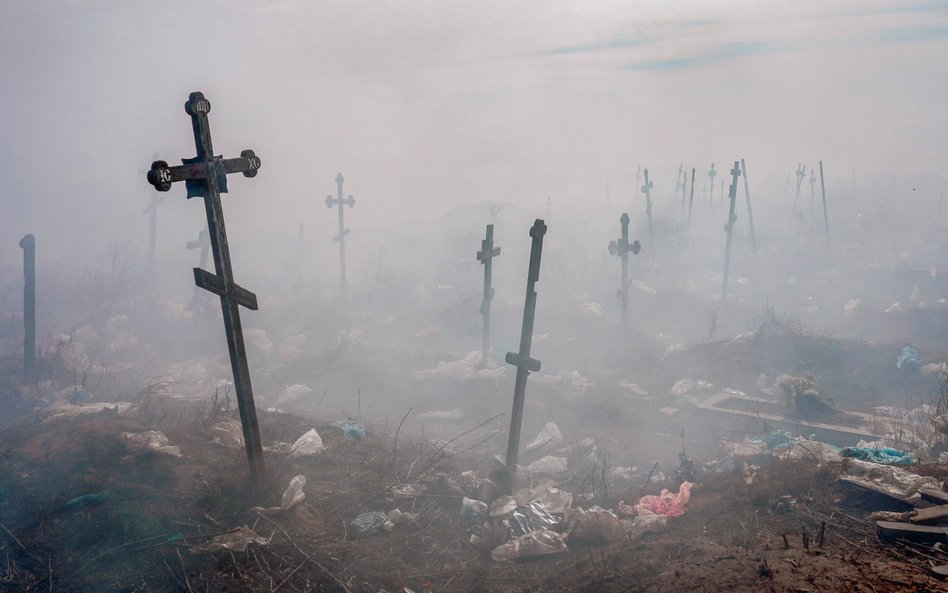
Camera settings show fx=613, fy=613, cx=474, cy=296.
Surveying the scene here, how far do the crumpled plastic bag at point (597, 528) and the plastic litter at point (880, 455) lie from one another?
3.38m

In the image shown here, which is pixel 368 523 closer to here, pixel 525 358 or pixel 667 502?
pixel 525 358

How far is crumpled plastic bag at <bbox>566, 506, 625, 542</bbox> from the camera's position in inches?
261

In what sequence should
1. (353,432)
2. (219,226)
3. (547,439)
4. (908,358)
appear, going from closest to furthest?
(219,226) → (353,432) → (547,439) → (908,358)

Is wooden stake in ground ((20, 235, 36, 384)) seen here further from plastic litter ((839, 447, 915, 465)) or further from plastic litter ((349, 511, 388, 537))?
plastic litter ((839, 447, 915, 465))

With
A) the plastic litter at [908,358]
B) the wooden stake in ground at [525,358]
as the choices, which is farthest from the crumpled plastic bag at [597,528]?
the plastic litter at [908,358]

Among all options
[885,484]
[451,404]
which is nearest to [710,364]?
[451,404]

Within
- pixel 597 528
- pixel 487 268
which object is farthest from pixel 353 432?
pixel 487 268

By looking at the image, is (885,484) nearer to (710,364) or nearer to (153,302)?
(710,364)

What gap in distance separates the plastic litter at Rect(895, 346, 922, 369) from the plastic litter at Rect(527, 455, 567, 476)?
1068 centimetres

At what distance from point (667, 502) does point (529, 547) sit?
2.07 metres

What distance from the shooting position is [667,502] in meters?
7.57

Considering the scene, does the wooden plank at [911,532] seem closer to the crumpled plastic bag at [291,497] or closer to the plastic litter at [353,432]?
the crumpled plastic bag at [291,497]

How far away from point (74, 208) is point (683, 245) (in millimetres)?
37391

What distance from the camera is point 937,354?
52.3 ft
